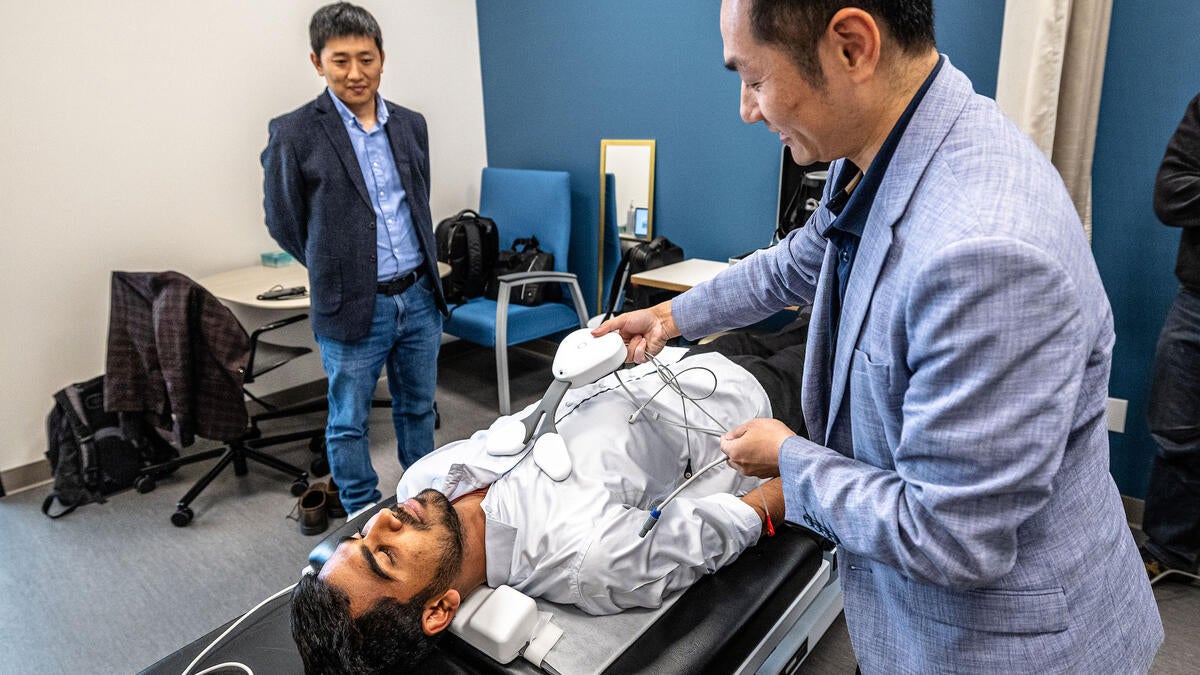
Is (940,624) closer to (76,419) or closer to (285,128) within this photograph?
(285,128)

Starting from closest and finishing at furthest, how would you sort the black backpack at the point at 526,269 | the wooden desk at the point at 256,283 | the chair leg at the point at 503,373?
1. the wooden desk at the point at 256,283
2. the chair leg at the point at 503,373
3. the black backpack at the point at 526,269

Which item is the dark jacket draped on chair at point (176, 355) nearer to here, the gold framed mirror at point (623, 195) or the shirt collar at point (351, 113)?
the shirt collar at point (351, 113)

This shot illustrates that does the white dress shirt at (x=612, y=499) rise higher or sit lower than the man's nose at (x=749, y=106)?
lower

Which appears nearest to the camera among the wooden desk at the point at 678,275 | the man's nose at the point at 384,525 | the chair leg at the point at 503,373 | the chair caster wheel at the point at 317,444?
the man's nose at the point at 384,525

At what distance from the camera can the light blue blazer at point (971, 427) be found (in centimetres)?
57

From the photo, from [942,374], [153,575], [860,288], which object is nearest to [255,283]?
[153,575]

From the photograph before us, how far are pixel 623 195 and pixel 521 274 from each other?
30.7 inches

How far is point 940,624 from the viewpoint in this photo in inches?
29.4

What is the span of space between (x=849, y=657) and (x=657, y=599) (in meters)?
0.80

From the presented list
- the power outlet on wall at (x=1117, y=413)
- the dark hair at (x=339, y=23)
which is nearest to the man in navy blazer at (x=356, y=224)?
the dark hair at (x=339, y=23)

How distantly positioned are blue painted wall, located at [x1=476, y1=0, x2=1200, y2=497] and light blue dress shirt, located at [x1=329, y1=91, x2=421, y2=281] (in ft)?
4.79

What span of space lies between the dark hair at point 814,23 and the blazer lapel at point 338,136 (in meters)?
1.64

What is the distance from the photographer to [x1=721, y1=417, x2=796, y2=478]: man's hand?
31.4 inches

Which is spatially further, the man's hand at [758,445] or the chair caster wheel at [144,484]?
the chair caster wheel at [144,484]
